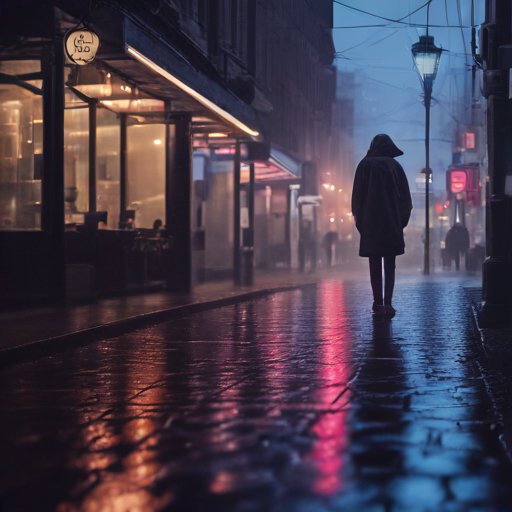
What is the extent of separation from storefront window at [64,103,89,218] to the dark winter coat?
5.82 m

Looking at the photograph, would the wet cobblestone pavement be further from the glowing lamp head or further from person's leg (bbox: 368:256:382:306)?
the glowing lamp head

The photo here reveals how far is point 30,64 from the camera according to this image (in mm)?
11586

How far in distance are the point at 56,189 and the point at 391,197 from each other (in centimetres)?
451

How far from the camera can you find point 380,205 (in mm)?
10094

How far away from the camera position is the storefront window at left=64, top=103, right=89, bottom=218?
14125 millimetres

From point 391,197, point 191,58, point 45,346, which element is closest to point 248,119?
point 191,58

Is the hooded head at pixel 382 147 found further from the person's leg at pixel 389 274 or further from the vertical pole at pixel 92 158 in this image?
the vertical pole at pixel 92 158

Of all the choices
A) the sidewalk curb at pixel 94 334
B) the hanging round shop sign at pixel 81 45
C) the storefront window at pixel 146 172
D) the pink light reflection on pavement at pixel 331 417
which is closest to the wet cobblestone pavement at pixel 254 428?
the pink light reflection on pavement at pixel 331 417

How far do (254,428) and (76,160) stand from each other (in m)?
10.8

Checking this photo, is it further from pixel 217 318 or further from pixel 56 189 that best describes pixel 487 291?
pixel 56 189

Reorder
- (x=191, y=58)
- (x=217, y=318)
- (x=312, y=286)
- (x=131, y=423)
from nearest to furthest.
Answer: (x=131, y=423) < (x=217, y=318) < (x=191, y=58) < (x=312, y=286)

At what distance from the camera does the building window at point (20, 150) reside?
38.0ft

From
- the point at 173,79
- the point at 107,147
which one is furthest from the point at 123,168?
the point at 173,79

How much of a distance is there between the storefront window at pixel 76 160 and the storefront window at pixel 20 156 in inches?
88.4
